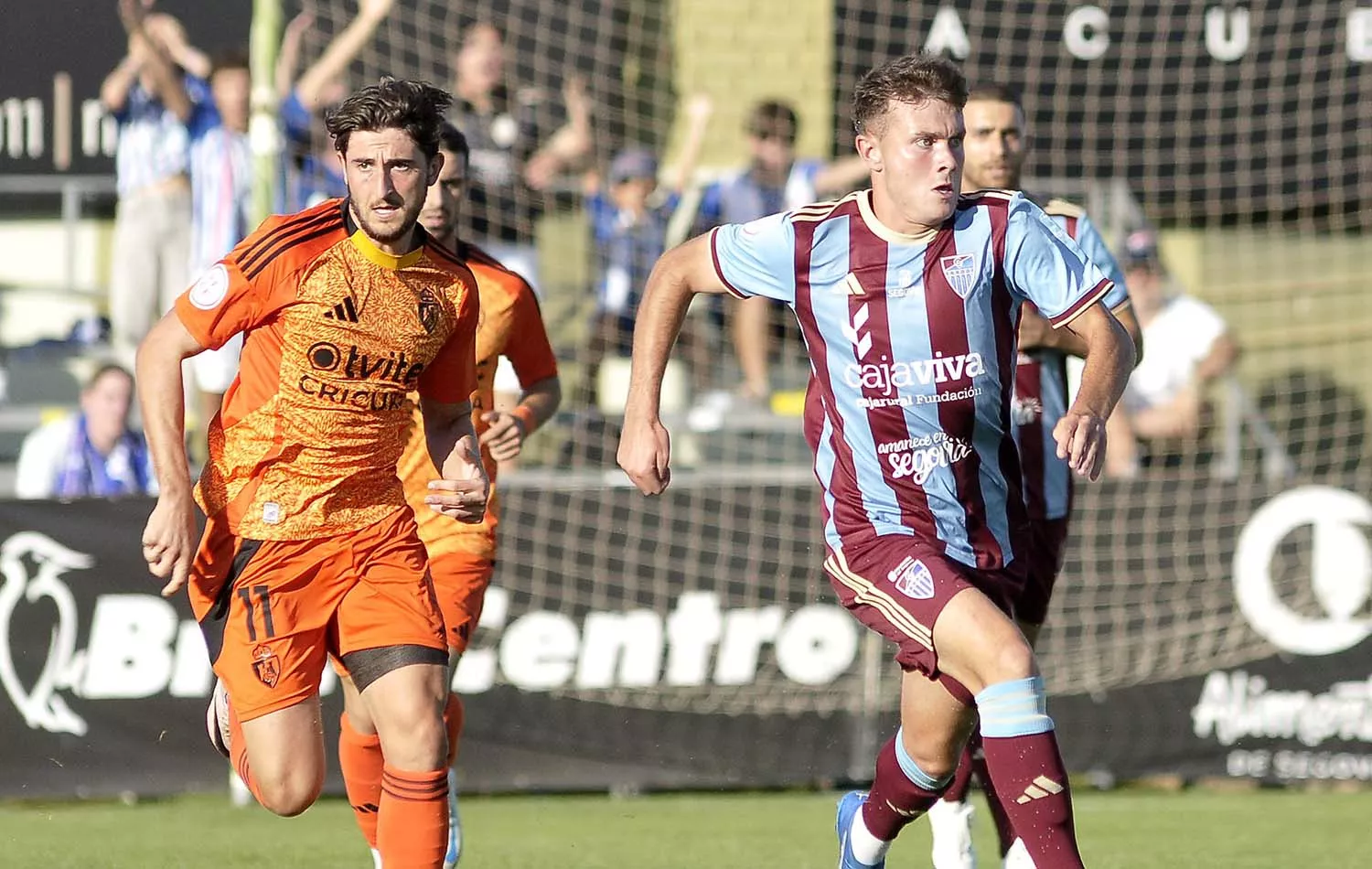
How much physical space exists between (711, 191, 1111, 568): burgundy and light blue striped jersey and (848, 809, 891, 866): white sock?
0.82m

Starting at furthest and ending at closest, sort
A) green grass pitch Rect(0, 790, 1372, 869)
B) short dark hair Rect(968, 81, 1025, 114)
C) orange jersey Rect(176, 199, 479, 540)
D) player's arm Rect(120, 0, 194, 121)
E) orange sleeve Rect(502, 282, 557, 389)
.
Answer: player's arm Rect(120, 0, 194, 121) < green grass pitch Rect(0, 790, 1372, 869) < orange sleeve Rect(502, 282, 557, 389) < short dark hair Rect(968, 81, 1025, 114) < orange jersey Rect(176, 199, 479, 540)

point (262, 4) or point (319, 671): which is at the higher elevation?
point (262, 4)

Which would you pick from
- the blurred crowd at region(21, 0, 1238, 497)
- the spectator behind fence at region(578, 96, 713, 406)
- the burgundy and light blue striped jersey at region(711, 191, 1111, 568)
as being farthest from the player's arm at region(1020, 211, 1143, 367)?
the spectator behind fence at region(578, 96, 713, 406)

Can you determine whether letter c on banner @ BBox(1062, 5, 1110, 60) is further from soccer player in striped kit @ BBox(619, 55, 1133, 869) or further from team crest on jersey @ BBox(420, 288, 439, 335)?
team crest on jersey @ BBox(420, 288, 439, 335)

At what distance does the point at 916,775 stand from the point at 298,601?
169 centimetres

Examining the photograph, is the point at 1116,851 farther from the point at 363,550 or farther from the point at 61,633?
the point at 61,633

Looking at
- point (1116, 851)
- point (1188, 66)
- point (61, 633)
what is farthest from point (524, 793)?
point (1188, 66)

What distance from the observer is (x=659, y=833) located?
7852mm

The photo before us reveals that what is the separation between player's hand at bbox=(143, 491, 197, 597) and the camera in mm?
4766

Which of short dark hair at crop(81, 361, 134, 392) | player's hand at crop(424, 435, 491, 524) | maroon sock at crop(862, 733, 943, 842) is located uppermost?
short dark hair at crop(81, 361, 134, 392)

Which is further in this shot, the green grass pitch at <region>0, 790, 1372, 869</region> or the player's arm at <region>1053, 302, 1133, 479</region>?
the green grass pitch at <region>0, 790, 1372, 869</region>

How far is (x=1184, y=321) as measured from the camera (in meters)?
11.0

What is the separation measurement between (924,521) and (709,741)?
13.7 feet

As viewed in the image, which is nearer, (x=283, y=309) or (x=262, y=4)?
(x=283, y=309)
